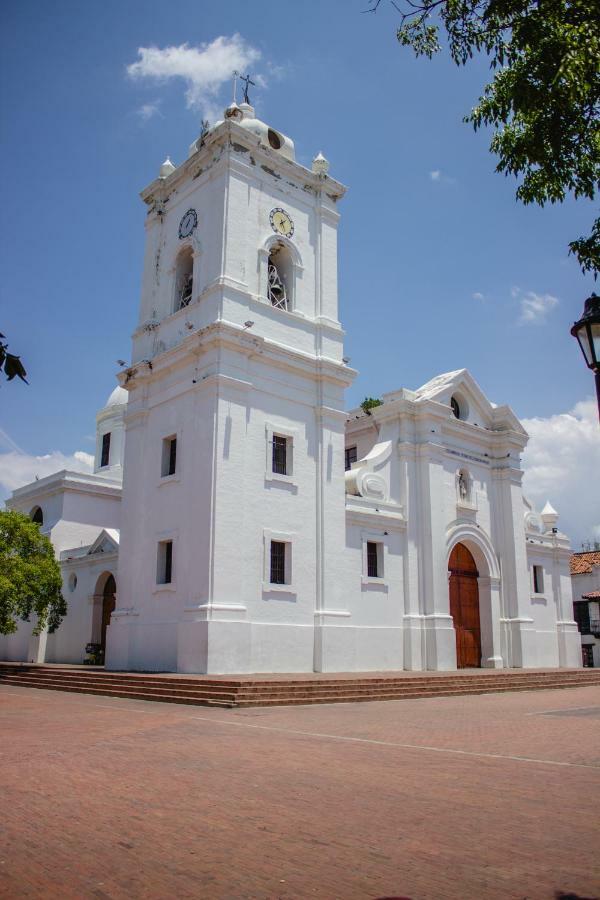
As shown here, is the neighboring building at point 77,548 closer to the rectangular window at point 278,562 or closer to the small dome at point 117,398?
the small dome at point 117,398

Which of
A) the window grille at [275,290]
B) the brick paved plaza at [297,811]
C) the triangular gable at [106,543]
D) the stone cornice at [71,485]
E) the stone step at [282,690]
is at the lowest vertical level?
the brick paved plaza at [297,811]

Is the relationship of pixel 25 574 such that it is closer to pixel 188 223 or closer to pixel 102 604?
pixel 102 604

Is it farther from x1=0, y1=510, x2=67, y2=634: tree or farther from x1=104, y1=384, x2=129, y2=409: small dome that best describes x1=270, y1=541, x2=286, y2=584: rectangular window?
x1=104, y1=384, x2=129, y2=409: small dome

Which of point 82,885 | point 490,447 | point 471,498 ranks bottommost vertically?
point 82,885

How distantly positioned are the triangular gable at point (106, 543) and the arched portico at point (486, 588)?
12868 mm

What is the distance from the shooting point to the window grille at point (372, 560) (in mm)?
25859

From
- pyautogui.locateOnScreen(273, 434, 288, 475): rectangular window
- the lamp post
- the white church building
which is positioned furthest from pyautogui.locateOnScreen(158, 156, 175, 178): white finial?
the lamp post

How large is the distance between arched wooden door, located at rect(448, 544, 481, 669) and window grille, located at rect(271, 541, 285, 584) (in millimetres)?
9034

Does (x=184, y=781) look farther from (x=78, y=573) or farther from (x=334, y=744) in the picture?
(x=78, y=573)

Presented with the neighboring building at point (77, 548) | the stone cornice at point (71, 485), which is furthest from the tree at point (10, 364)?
the stone cornice at point (71, 485)

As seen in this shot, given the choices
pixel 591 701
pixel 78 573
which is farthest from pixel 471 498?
pixel 78 573

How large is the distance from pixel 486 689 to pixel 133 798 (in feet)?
53.0

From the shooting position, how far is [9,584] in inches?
957

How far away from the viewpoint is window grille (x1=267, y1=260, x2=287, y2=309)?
24672mm
